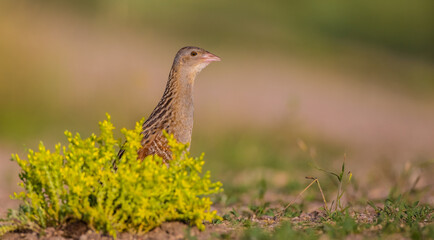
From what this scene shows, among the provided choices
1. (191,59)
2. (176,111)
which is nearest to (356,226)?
(176,111)

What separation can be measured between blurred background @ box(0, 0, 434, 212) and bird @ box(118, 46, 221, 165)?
107 centimetres

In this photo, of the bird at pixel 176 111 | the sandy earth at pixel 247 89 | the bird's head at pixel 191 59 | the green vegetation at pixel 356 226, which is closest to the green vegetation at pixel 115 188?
the green vegetation at pixel 356 226

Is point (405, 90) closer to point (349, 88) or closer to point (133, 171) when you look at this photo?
point (349, 88)

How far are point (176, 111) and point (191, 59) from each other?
2.47 ft

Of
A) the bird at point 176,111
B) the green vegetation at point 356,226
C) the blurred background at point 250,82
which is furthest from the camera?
the blurred background at point 250,82

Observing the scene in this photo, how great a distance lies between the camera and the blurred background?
9.09 m

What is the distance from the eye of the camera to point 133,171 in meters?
4.16

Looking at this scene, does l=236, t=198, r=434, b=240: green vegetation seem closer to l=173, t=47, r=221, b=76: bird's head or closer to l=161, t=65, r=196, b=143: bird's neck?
l=161, t=65, r=196, b=143: bird's neck

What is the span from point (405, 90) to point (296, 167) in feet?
29.3

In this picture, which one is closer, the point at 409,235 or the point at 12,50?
the point at 409,235

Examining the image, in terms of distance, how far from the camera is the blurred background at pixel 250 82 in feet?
29.8

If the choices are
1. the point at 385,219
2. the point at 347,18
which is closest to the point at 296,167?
the point at 385,219

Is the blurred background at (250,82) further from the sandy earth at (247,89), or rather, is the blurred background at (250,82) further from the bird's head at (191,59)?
the bird's head at (191,59)

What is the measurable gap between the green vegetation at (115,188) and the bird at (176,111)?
619 millimetres
